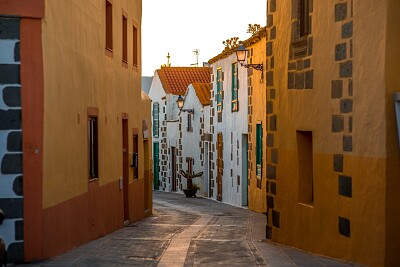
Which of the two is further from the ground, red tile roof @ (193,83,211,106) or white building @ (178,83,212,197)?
red tile roof @ (193,83,211,106)

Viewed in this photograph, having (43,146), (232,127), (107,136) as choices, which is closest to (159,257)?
(43,146)

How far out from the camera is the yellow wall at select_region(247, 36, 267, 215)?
25.4 m

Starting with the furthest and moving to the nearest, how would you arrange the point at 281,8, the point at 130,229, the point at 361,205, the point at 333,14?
1. the point at 130,229
2. the point at 281,8
3. the point at 333,14
4. the point at 361,205

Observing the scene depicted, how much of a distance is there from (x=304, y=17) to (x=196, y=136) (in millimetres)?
26513

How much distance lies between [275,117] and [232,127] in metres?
16.1

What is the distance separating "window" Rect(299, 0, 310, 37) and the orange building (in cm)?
374

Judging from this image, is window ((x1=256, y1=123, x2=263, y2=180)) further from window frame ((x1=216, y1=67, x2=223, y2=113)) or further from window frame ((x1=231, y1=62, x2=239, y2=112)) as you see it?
window frame ((x1=216, y1=67, x2=223, y2=113))

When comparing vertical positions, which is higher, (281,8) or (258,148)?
(281,8)

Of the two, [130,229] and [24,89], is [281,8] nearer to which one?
[24,89]

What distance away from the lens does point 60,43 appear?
12.6 m

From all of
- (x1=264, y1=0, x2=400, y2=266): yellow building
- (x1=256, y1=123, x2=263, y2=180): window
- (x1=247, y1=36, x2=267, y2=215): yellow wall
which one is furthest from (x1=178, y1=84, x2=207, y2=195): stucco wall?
(x1=264, y1=0, x2=400, y2=266): yellow building

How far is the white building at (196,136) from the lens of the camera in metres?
37.8

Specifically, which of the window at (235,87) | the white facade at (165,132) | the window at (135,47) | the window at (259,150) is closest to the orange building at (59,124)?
the window at (135,47)

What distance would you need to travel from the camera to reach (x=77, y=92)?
14055mm
